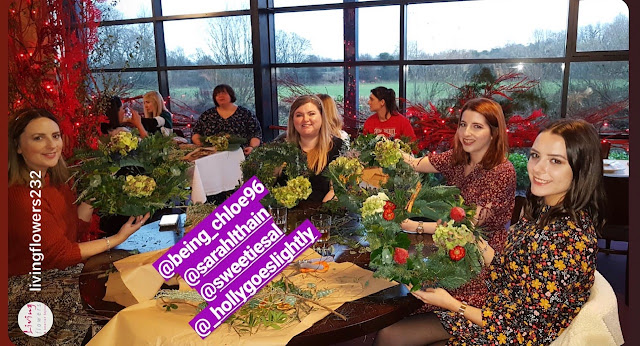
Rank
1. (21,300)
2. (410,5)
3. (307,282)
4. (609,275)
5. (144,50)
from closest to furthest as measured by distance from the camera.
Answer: (307,282) < (21,300) < (609,275) < (410,5) < (144,50)

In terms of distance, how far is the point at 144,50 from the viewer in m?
Answer: 7.50

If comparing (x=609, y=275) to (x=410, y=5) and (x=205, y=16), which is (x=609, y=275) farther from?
(x=205, y=16)

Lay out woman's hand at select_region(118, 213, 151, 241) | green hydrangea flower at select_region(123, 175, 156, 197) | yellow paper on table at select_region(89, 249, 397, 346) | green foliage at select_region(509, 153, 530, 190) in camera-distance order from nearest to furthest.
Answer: yellow paper on table at select_region(89, 249, 397, 346) < green hydrangea flower at select_region(123, 175, 156, 197) < woman's hand at select_region(118, 213, 151, 241) < green foliage at select_region(509, 153, 530, 190)

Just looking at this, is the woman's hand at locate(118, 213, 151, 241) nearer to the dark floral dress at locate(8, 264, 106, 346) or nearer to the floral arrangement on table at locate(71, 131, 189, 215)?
the floral arrangement on table at locate(71, 131, 189, 215)

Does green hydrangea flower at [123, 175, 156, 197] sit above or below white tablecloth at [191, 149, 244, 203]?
above

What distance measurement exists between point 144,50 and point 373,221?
665 centimetres

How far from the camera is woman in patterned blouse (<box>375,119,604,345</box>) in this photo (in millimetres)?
1745

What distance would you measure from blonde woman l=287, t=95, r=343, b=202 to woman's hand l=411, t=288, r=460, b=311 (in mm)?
1353

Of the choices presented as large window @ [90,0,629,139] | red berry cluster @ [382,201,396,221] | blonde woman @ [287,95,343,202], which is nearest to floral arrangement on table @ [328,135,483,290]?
red berry cluster @ [382,201,396,221]

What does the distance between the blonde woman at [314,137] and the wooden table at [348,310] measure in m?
1.12

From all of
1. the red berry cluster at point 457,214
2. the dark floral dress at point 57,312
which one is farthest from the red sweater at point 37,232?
the red berry cluster at point 457,214

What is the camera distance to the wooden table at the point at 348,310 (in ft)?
5.32

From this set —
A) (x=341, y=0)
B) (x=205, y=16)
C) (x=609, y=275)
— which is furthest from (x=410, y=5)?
(x=609, y=275)

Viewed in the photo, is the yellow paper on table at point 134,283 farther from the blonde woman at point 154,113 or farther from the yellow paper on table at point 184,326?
the blonde woman at point 154,113
